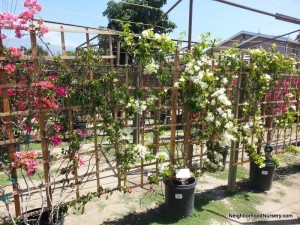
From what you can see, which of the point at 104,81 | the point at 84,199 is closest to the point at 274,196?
the point at 84,199

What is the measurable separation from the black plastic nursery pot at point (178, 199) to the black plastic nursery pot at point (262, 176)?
1.48 meters

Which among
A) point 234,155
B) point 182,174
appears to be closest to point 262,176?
point 234,155

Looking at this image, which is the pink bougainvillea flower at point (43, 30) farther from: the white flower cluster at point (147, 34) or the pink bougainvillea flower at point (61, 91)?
the white flower cluster at point (147, 34)

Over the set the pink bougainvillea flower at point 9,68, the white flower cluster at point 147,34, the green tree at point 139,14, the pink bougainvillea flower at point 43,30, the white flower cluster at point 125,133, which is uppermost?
the green tree at point 139,14

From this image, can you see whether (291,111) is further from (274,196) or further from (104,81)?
(104,81)

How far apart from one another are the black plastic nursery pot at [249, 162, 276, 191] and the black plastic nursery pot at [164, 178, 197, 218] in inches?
58.1

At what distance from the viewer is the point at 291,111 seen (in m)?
5.07

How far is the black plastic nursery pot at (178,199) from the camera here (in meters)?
3.44

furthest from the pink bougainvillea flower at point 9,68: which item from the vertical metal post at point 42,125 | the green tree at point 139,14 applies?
the green tree at point 139,14

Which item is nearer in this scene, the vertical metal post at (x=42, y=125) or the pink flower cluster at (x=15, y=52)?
the pink flower cluster at (x=15, y=52)

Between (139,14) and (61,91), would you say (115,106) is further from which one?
(139,14)

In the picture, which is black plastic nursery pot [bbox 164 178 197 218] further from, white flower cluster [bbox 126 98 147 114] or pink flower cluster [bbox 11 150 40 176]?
pink flower cluster [bbox 11 150 40 176]

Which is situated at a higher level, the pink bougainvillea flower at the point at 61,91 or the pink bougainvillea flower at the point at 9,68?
the pink bougainvillea flower at the point at 9,68

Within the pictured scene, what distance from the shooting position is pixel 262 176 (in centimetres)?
439
